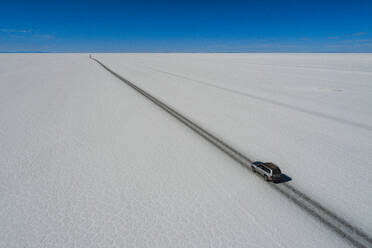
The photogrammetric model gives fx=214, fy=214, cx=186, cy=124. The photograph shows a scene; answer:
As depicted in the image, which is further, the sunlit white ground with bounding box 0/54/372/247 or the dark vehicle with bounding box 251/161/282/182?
the dark vehicle with bounding box 251/161/282/182

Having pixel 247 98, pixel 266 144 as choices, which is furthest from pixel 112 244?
pixel 247 98

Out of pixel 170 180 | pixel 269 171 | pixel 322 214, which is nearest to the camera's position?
pixel 322 214

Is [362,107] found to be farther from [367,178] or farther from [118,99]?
[118,99]

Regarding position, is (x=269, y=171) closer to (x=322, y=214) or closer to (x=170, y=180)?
(x=322, y=214)

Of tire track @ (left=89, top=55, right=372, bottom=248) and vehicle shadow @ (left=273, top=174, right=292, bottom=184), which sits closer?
tire track @ (left=89, top=55, right=372, bottom=248)

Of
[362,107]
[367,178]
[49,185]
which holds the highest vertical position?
[362,107]

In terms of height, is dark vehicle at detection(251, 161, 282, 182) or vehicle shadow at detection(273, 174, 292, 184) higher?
dark vehicle at detection(251, 161, 282, 182)

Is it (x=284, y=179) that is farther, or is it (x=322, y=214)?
(x=284, y=179)

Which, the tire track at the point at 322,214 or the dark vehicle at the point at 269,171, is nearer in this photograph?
the tire track at the point at 322,214

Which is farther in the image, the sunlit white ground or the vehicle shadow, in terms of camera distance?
the vehicle shadow

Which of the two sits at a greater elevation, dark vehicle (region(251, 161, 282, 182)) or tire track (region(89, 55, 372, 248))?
dark vehicle (region(251, 161, 282, 182))

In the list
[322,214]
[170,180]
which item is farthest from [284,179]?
[170,180]
